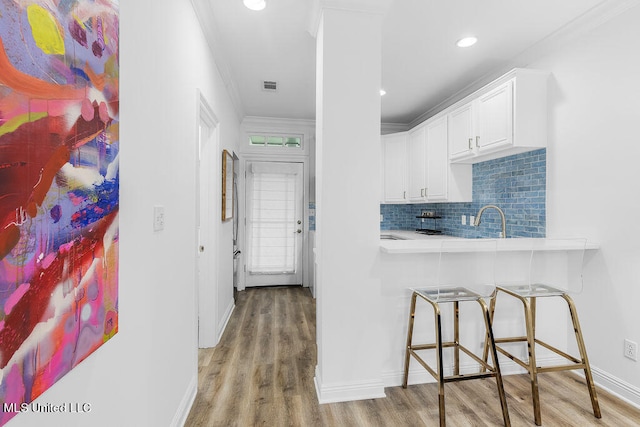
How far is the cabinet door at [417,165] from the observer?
4141mm

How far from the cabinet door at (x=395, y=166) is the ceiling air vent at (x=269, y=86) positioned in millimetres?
1847

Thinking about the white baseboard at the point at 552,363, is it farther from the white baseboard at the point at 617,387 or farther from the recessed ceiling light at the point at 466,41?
the recessed ceiling light at the point at 466,41

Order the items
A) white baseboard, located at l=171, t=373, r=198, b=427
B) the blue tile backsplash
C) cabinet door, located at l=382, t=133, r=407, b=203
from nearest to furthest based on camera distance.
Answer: white baseboard, located at l=171, t=373, r=198, b=427, the blue tile backsplash, cabinet door, located at l=382, t=133, r=407, b=203

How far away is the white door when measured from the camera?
483cm

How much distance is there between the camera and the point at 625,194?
203 centimetres

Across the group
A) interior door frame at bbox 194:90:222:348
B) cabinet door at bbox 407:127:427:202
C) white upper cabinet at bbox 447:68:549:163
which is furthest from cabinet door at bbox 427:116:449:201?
interior door frame at bbox 194:90:222:348

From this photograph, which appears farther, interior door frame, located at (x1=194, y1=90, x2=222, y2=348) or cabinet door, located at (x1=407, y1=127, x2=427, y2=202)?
cabinet door, located at (x1=407, y1=127, x2=427, y2=202)

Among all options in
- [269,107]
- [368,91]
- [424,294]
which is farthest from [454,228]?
[269,107]

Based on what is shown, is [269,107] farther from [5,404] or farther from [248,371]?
[5,404]

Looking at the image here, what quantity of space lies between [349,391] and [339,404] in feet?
0.33

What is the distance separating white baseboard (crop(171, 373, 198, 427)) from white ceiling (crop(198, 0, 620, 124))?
244cm

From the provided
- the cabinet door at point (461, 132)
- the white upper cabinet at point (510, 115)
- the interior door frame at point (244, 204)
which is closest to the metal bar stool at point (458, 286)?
the white upper cabinet at point (510, 115)

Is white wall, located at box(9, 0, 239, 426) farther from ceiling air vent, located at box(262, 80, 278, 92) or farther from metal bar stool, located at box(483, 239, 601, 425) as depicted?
metal bar stool, located at box(483, 239, 601, 425)

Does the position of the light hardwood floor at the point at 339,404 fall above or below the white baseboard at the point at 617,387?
below
